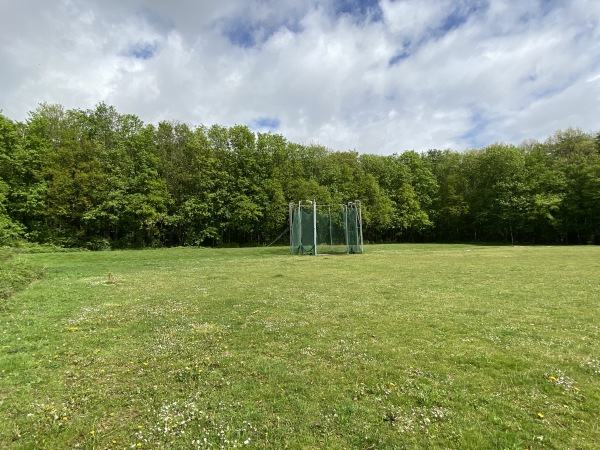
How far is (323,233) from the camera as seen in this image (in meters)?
30.1

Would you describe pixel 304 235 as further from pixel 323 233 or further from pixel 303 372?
pixel 303 372

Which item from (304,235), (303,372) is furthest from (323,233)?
(303,372)

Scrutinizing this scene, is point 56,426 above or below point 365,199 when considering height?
below

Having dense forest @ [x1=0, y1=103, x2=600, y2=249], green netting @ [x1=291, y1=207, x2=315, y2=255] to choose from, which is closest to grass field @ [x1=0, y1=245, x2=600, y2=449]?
green netting @ [x1=291, y1=207, x2=315, y2=255]

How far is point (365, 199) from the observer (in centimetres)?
5091

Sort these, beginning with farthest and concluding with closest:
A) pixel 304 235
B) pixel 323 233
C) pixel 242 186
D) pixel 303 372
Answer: pixel 242 186 → pixel 323 233 → pixel 304 235 → pixel 303 372

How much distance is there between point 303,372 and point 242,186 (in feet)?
135

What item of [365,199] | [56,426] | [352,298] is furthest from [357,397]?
[365,199]

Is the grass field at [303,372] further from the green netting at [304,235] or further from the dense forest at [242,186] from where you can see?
the dense forest at [242,186]

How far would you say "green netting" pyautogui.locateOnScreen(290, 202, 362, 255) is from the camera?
1129 inches

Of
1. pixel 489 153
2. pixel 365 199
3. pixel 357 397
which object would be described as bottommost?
pixel 357 397

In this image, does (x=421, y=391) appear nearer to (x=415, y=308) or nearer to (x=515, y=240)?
(x=415, y=308)

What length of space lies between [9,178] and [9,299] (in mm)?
32974

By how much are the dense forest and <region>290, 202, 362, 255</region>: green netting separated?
49.1ft
